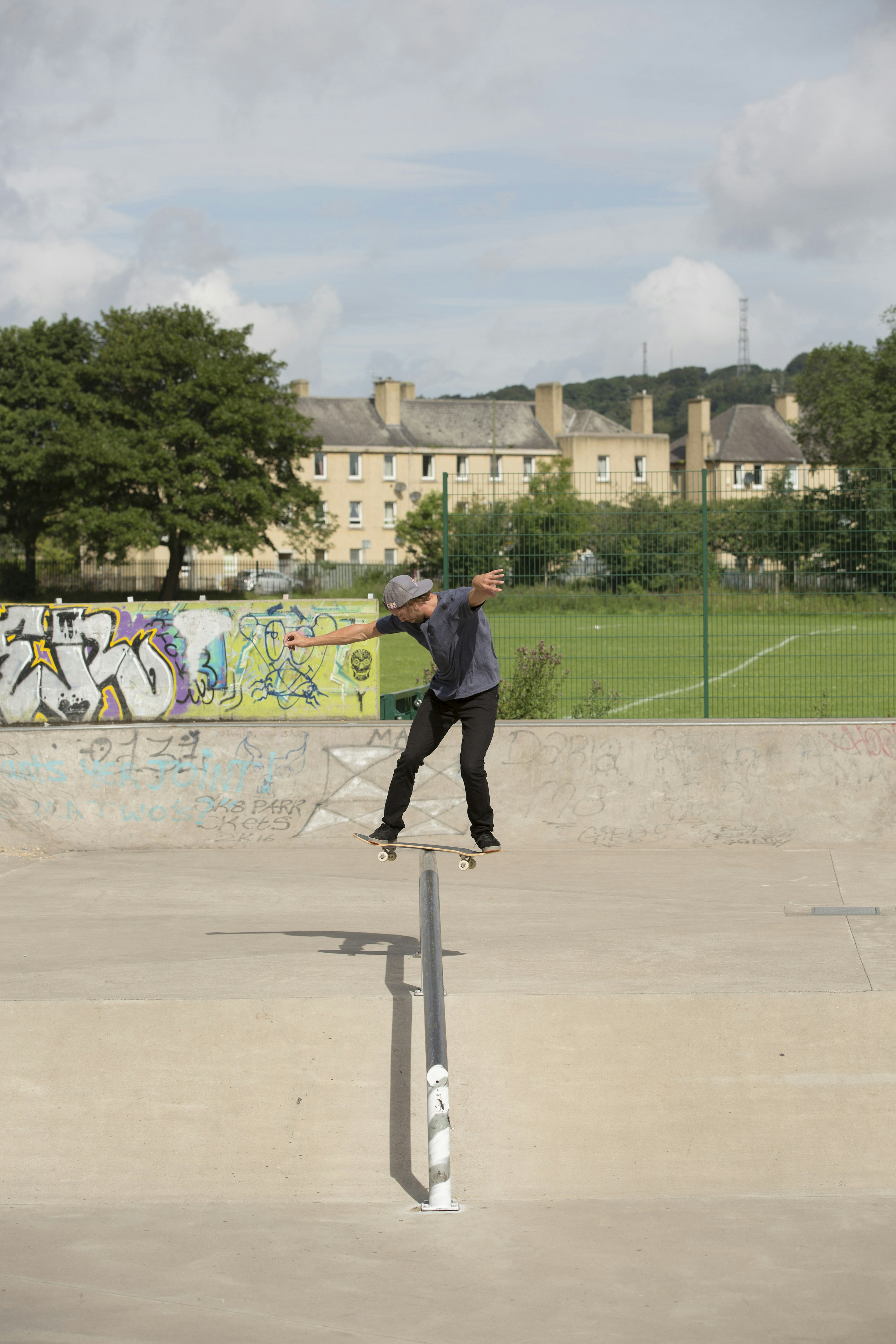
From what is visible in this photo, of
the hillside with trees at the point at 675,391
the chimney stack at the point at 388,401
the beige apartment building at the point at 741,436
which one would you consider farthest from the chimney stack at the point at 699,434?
the hillside with trees at the point at 675,391

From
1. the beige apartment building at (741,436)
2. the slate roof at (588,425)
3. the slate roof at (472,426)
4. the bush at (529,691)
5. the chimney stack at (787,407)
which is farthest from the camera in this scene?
the chimney stack at (787,407)

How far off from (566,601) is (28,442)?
4945cm

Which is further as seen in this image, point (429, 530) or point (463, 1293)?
point (429, 530)

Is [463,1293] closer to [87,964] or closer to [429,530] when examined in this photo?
[87,964]

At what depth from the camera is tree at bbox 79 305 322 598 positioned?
49562 millimetres

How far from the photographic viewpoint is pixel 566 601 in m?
10.8

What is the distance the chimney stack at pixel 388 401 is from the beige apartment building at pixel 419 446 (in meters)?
0.07

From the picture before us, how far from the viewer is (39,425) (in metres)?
56.1

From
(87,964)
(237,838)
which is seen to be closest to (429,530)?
(237,838)

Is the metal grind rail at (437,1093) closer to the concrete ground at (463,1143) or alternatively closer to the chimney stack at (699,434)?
the concrete ground at (463,1143)

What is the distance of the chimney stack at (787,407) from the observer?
95.7 metres

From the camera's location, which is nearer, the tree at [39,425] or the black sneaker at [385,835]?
the black sneaker at [385,835]

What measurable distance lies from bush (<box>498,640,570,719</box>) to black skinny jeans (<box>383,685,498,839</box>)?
Result: 4.97 meters

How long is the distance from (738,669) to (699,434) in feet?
272
